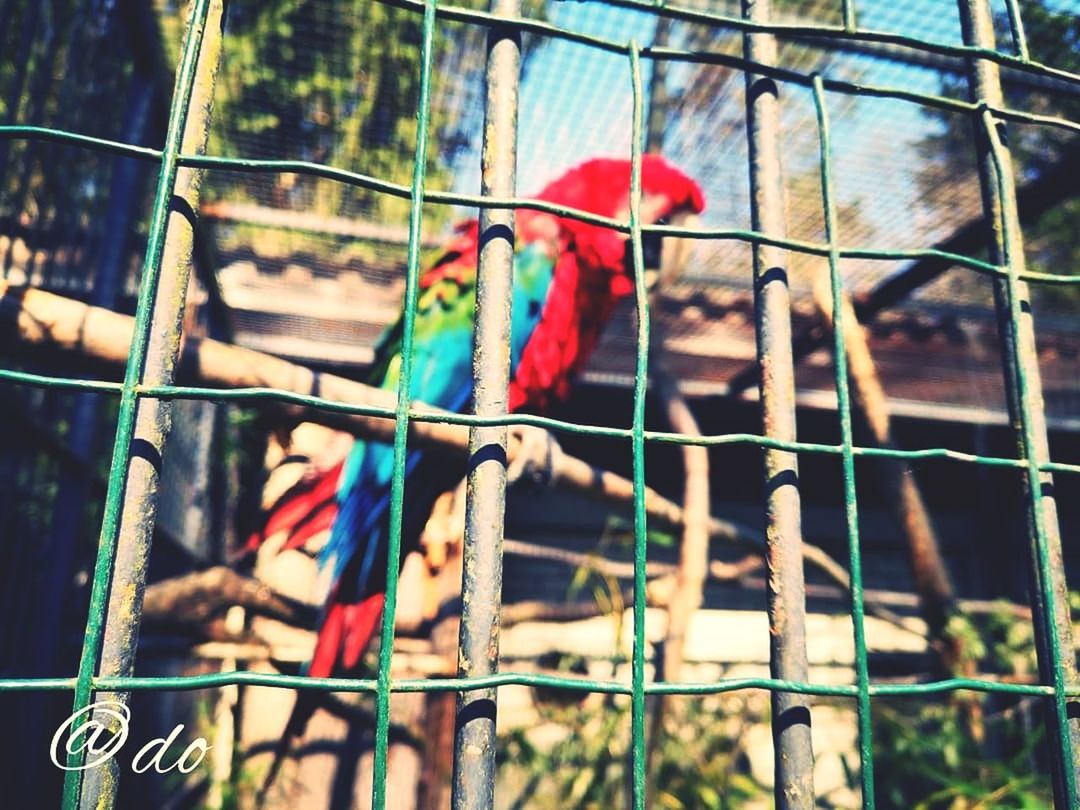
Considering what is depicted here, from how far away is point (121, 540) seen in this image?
0.51m

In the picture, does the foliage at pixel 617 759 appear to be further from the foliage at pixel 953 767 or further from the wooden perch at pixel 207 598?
the wooden perch at pixel 207 598

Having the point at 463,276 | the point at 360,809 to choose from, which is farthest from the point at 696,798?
the point at 463,276

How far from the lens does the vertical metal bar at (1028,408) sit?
24.9 inches

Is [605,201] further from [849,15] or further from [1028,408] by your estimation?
[1028,408]

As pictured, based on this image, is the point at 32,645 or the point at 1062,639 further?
the point at 32,645

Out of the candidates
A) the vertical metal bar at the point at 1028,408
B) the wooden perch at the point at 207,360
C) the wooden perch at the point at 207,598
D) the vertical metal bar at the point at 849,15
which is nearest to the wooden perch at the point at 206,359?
the wooden perch at the point at 207,360

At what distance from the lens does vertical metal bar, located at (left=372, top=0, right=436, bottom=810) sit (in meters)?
0.49


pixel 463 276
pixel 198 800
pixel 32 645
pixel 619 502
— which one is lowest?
pixel 198 800

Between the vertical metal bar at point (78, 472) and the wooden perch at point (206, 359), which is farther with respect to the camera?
the vertical metal bar at point (78, 472)

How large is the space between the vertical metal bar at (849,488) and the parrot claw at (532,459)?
73 centimetres

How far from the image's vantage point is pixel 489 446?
0.58 m

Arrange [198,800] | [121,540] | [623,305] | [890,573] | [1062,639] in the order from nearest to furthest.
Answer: [121,540] → [1062,639] → [198,800] → [623,305] → [890,573]

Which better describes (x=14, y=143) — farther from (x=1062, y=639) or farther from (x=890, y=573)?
(x=890, y=573)

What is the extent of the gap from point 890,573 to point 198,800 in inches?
125
